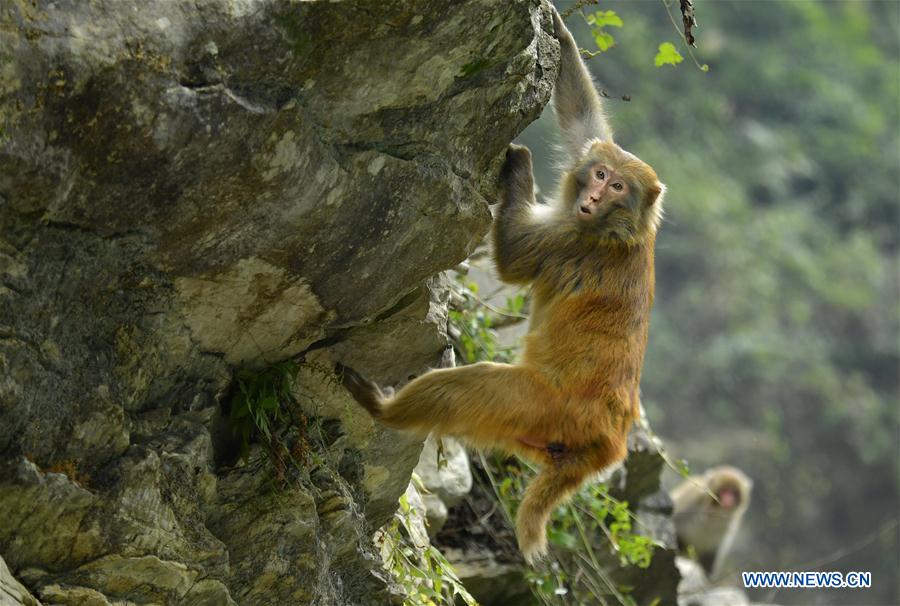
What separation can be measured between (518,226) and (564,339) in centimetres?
57

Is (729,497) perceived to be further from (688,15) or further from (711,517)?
(688,15)

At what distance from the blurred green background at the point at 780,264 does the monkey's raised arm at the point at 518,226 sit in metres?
12.7

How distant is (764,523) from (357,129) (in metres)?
15.8

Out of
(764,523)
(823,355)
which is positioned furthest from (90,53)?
(823,355)

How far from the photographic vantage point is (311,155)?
13.4 feet

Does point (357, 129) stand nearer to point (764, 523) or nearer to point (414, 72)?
point (414, 72)

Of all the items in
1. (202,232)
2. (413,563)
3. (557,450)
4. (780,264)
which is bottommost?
(780,264)

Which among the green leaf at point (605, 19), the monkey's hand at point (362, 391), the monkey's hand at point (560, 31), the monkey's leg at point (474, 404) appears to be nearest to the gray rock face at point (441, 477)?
the monkey's leg at point (474, 404)

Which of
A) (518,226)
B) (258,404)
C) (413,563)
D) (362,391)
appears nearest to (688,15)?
(518,226)

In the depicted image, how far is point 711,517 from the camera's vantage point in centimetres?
1230

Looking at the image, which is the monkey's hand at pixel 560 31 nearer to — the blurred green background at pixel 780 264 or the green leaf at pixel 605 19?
the green leaf at pixel 605 19

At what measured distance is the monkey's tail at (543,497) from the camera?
213 inches

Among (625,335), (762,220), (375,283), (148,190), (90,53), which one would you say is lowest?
(762,220)

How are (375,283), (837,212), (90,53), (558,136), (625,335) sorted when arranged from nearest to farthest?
1. (90,53)
2. (375,283)
3. (625,335)
4. (558,136)
5. (837,212)
